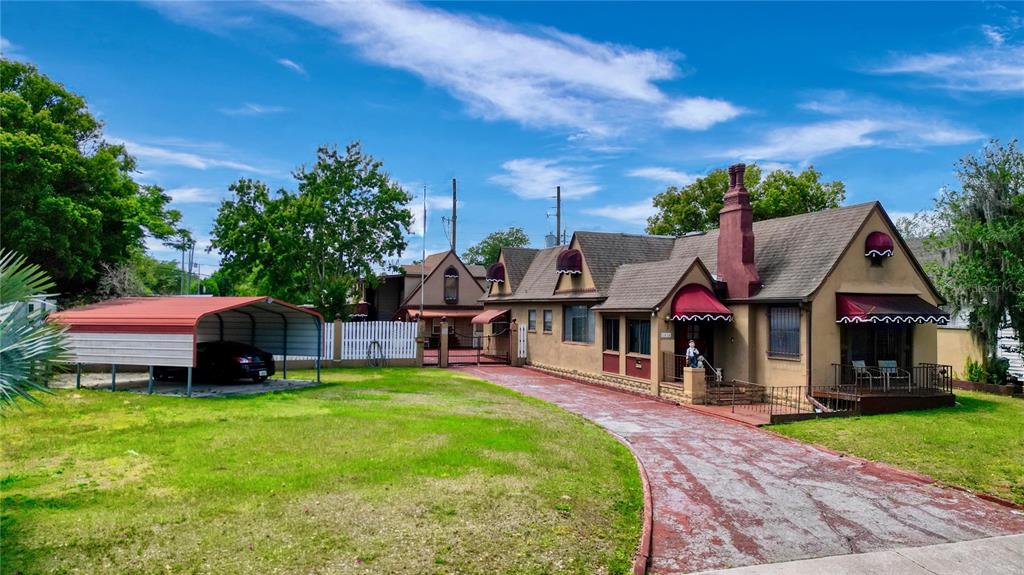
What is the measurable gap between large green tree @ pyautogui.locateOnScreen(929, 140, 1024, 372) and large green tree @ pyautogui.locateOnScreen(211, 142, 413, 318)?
2717cm

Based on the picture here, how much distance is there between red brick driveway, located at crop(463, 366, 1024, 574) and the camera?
8.33 metres

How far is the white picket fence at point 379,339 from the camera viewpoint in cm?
2945

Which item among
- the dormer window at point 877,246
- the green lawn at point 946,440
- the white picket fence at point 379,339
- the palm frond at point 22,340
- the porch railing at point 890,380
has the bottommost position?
the green lawn at point 946,440

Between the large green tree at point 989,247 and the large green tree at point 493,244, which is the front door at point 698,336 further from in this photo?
the large green tree at point 493,244

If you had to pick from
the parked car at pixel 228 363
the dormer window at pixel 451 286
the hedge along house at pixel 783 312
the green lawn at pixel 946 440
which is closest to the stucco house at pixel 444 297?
the dormer window at pixel 451 286

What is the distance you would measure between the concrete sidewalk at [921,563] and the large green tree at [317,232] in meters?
29.5

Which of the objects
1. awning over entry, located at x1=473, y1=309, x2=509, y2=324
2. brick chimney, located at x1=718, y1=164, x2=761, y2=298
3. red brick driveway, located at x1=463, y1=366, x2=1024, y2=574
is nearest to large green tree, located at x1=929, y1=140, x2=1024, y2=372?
brick chimney, located at x1=718, y1=164, x2=761, y2=298

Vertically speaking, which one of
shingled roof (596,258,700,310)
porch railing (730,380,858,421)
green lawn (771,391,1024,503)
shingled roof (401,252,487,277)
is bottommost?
green lawn (771,391,1024,503)

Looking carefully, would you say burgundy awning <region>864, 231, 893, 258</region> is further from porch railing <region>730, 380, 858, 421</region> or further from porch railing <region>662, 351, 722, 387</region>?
porch railing <region>662, 351, 722, 387</region>

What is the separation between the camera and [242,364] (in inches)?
840

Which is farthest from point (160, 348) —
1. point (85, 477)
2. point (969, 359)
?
point (969, 359)

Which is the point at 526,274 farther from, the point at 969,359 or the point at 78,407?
the point at 78,407

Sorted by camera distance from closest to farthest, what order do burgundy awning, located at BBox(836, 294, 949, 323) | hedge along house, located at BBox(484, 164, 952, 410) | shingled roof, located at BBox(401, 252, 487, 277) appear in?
burgundy awning, located at BBox(836, 294, 949, 323)
hedge along house, located at BBox(484, 164, 952, 410)
shingled roof, located at BBox(401, 252, 487, 277)

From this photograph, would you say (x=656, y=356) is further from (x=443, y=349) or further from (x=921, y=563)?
(x=921, y=563)
